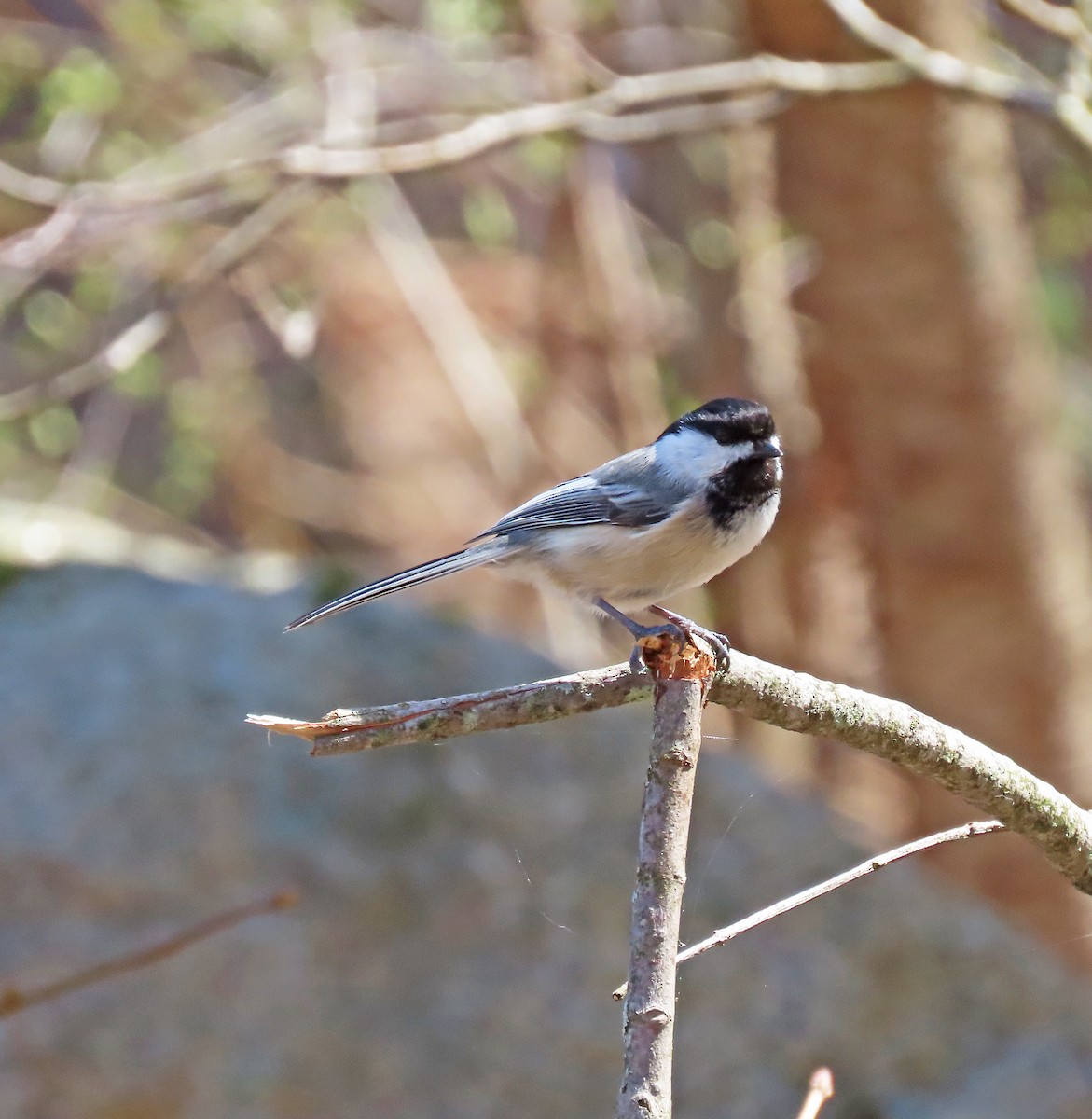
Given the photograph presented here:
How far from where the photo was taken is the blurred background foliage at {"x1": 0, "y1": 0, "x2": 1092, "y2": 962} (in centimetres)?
419

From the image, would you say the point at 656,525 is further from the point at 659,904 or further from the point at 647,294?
the point at 647,294

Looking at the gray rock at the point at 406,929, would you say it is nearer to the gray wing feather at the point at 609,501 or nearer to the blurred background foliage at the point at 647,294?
the blurred background foliage at the point at 647,294

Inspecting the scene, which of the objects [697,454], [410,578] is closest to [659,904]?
[410,578]

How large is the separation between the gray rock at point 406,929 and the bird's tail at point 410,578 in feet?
3.38

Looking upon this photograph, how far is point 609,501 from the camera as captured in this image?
2789 mm

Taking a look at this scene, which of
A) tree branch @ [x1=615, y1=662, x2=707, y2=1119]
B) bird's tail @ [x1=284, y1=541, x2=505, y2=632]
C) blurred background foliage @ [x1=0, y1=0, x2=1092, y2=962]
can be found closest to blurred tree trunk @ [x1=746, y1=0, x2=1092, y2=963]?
blurred background foliage @ [x1=0, y1=0, x2=1092, y2=962]

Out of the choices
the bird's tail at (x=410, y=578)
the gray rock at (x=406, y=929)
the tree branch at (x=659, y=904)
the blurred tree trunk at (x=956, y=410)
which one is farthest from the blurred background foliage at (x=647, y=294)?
the tree branch at (x=659, y=904)

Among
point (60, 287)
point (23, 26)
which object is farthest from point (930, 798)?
point (60, 287)

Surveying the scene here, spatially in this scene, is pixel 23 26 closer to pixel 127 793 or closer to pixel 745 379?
pixel 745 379

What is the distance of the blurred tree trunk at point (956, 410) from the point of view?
4.25m

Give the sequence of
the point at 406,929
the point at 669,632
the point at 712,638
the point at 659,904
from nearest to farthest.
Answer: the point at 659,904 → the point at 669,632 → the point at 712,638 → the point at 406,929

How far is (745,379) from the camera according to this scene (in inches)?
204

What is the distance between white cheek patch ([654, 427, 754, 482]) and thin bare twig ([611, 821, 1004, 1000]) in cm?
104

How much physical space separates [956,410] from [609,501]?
6.39ft
